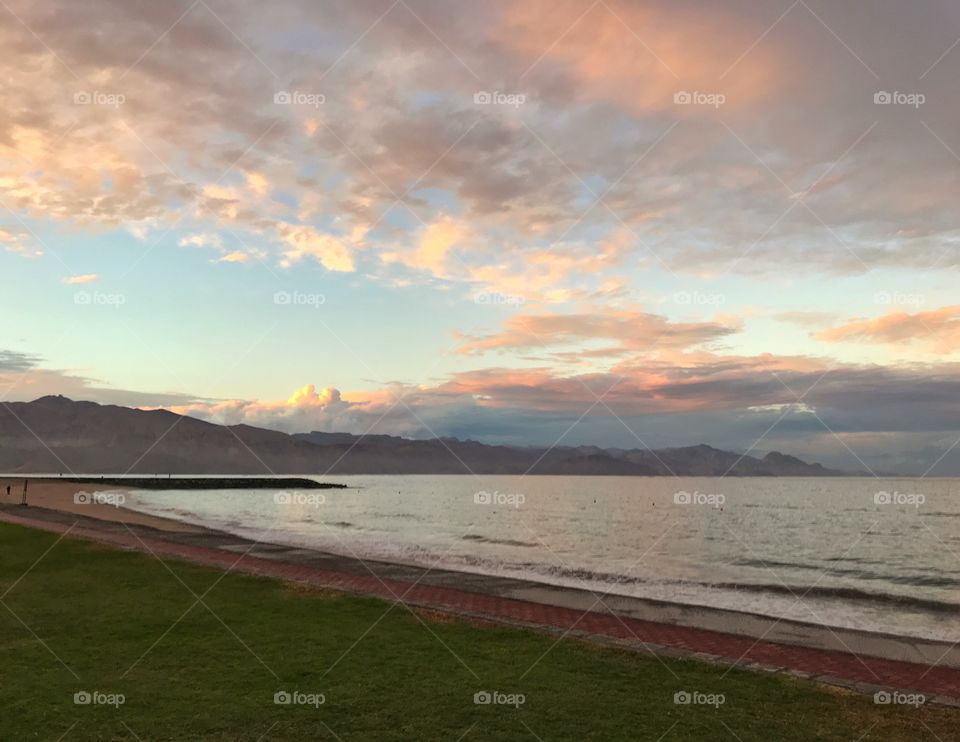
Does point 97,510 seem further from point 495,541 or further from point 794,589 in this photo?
point 794,589

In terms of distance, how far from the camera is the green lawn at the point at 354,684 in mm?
8008

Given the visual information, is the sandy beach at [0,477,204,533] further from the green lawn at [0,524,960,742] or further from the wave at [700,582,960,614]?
the wave at [700,582,960,614]

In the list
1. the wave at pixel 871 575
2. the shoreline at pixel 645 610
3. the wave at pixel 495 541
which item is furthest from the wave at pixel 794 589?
the wave at pixel 495 541

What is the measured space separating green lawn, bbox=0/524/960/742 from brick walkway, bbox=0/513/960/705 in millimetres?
1675

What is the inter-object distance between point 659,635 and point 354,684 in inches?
307

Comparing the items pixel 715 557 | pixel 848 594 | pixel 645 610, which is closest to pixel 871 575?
pixel 715 557

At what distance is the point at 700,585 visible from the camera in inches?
1120

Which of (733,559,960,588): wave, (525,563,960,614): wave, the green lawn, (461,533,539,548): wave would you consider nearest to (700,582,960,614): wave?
(525,563,960,614): wave

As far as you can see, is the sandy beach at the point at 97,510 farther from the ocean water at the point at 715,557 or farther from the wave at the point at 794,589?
the wave at the point at 794,589

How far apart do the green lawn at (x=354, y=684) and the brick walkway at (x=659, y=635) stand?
5.49 feet

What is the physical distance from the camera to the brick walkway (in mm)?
12086

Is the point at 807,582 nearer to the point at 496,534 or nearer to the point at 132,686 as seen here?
the point at 496,534

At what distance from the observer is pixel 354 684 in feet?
31.3

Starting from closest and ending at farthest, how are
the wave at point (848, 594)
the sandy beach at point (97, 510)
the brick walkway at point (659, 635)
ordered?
the brick walkway at point (659, 635)
the wave at point (848, 594)
the sandy beach at point (97, 510)
